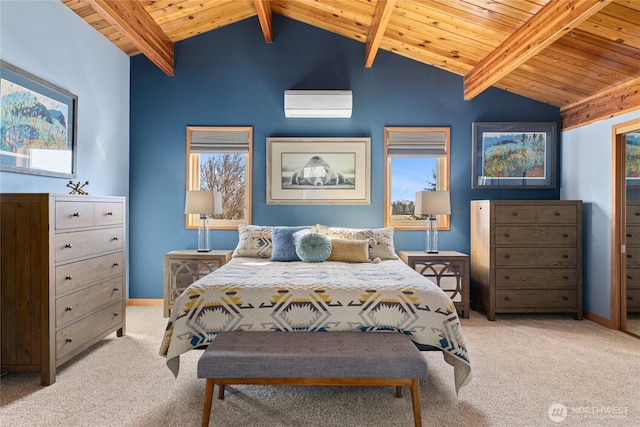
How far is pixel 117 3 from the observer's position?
324 centimetres

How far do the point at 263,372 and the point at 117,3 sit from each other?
10.2ft

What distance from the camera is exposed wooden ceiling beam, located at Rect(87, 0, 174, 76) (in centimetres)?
316

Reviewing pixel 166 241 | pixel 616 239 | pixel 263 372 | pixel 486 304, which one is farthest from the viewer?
pixel 166 241

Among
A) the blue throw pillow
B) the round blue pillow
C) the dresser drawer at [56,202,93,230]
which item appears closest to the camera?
the dresser drawer at [56,202,93,230]

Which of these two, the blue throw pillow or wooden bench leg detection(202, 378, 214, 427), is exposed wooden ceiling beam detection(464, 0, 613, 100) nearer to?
the blue throw pillow

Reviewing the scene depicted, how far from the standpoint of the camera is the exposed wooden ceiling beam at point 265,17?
366 centimetres

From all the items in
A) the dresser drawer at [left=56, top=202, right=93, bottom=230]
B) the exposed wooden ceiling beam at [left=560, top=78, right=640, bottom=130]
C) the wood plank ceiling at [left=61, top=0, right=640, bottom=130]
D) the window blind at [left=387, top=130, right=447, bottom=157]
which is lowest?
the dresser drawer at [left=56, top=202, right=93, bottom=230]

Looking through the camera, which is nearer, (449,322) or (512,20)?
(449,322)

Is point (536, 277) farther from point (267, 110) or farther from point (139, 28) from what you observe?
point (139, 28)

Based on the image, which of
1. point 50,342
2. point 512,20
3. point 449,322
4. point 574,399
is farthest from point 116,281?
point 512,20

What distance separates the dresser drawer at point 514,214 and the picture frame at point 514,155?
0.56 metres

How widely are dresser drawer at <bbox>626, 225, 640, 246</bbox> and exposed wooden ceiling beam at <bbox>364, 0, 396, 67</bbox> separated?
2.96 metres

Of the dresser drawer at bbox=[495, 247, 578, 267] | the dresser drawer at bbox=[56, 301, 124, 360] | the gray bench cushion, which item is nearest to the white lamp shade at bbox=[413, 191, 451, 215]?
the dresser drawer at bbox=[495, 247, 578, 267]

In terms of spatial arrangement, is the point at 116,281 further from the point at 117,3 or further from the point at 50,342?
the point at 117,3
